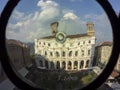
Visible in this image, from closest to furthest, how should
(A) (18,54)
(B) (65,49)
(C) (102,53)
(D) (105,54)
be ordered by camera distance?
(D) (105,54), (C) (102,53), (B) (65,49), (A) (18,54)

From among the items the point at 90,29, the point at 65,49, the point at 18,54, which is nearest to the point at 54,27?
the point at 65,49

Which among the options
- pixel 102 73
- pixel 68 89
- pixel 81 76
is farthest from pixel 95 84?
pixel 81 76

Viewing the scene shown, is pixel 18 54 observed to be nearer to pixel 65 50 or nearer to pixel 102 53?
pixel 65 50

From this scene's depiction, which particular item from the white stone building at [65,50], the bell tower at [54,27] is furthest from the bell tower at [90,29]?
the bell tower at [54,27]

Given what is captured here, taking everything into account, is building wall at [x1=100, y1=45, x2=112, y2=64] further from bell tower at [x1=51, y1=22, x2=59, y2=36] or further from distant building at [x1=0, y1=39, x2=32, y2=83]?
distant building at [x1=0, y1=39, x2=32, y2=83]

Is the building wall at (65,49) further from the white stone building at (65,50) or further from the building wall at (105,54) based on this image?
the building wall at (105,54)

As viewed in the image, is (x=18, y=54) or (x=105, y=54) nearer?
(x=105, y=54)

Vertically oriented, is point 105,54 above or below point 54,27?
below

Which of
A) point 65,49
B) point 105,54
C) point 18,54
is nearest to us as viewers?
point 105,54

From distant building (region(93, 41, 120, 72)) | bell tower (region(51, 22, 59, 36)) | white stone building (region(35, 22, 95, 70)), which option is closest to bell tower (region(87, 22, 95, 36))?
white stone building (region(35, 22, 95, 70))
